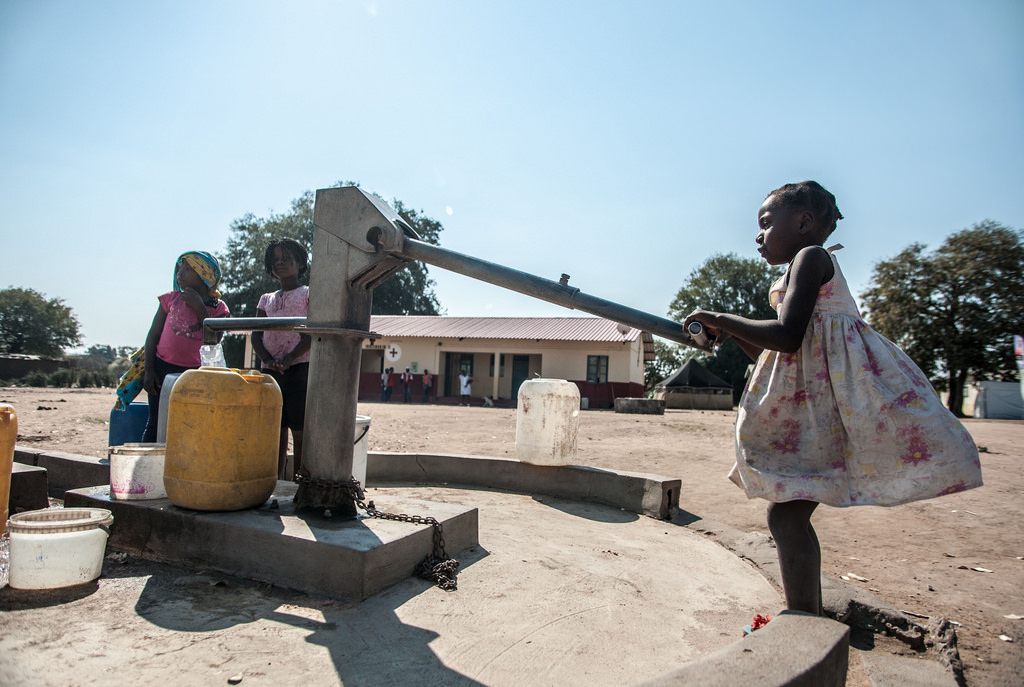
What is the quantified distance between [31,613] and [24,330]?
64.0m

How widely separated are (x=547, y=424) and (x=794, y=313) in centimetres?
314

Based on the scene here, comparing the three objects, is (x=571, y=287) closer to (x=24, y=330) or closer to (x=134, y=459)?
(x=134, y=459)

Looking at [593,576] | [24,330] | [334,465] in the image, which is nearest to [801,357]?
[593,576]

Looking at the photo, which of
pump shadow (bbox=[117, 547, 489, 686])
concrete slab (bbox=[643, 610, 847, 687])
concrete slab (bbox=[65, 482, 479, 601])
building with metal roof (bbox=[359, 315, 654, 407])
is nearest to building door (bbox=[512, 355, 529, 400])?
building with metal roof (bbox=[359, 315, 654, 407])

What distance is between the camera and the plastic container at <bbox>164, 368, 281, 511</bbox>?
2.54 metres

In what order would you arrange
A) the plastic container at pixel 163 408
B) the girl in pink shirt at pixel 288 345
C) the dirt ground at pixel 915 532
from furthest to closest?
the girl in pink shirt at pixel 288 345 < the plastic container at pixel 163 408 < the dirt ground at pixel 915 532

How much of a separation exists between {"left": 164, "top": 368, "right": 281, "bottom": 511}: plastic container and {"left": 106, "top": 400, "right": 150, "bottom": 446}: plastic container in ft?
5.54

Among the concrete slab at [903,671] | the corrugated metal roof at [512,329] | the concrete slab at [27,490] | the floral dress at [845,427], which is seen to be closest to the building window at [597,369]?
the corrugated metal roof at [512,329]

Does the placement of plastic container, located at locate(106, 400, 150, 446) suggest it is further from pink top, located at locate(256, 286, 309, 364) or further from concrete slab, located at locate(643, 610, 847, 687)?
concrete slab, located at locate(643, 610, 847, 687)

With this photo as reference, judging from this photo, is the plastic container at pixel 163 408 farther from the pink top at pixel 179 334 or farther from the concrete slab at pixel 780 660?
the concrete slab at pixel 780 660

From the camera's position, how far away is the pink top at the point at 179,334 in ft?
12.8

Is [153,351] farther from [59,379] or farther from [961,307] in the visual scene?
[961,307]

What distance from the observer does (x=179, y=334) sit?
3.92m

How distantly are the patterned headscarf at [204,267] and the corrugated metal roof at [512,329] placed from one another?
19.8m
